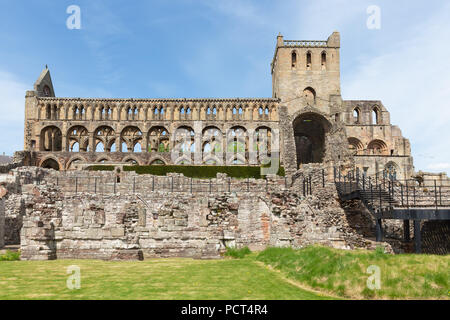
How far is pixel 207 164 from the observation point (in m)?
49.2

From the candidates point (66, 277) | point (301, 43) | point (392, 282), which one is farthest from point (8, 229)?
point (301, 43)

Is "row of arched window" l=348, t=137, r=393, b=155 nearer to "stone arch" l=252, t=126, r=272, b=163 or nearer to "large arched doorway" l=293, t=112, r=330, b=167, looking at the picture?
"large arched doorway" l=293, t=112, r=330, b=167

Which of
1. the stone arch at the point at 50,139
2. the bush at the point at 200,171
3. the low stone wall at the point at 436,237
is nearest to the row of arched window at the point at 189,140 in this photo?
the stone arch at the point at 50,139

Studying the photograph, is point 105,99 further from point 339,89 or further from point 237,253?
point 237,253

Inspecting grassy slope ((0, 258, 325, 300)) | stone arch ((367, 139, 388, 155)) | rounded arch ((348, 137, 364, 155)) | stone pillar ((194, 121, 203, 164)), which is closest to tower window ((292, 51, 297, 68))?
rounded arch ((348, 137, 364, 155))

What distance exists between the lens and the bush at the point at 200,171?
127 feet

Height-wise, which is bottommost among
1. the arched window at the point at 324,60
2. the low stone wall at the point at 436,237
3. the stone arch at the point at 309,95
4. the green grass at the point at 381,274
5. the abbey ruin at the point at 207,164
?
the low stone wall at the point at 436,237

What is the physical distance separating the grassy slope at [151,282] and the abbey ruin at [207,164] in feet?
10.3

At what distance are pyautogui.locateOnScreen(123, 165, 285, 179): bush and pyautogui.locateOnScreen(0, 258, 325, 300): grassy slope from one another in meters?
25.0

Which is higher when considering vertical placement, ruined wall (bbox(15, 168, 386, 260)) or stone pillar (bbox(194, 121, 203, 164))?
stone pillar (bbox(194, 121, 203, 164))

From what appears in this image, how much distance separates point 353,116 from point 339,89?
225 inches

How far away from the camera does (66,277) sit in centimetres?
1089

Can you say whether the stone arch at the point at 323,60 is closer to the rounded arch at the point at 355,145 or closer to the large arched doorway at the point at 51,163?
the rounded arch at the point at 355,145

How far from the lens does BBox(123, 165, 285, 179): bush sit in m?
38.6
